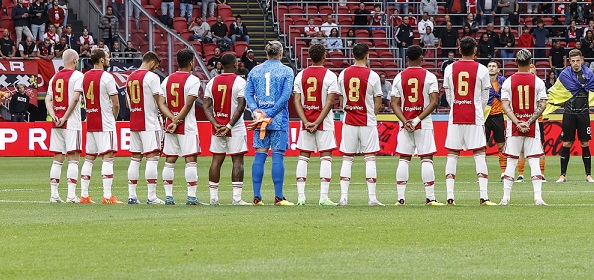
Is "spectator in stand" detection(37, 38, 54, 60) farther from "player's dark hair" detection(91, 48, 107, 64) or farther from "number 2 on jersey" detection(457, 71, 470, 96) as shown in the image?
"number 2 on jersey" detection(457, 71, 470, 96)

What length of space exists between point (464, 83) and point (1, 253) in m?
7.61

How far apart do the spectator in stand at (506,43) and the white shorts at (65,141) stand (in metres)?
26.7

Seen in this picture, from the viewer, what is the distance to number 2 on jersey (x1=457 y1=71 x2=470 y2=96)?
52.7 feet

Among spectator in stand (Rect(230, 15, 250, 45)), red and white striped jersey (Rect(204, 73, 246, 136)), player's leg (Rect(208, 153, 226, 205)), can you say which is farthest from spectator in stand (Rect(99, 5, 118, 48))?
player's leg (Rect(208, 153, 226, 205))

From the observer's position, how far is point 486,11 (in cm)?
4378

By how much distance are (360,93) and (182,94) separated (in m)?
2.68

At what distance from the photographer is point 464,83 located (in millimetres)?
16094

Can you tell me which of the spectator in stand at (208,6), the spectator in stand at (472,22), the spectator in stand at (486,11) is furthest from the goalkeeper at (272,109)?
the spectator in stand at (486,11)

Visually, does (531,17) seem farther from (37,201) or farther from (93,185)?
(37,201)

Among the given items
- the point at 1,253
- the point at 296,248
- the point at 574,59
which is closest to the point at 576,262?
the point at 296,248

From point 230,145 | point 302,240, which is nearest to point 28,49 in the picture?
point 230,145

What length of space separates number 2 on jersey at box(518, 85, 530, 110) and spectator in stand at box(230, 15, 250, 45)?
25388mm

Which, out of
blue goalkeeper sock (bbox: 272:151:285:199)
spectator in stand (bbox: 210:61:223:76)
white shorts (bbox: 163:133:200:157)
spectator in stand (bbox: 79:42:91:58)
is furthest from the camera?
spectator in stand (bbox: 79:42:91:58)

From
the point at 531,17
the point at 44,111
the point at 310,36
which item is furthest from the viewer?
the point at 531,17
